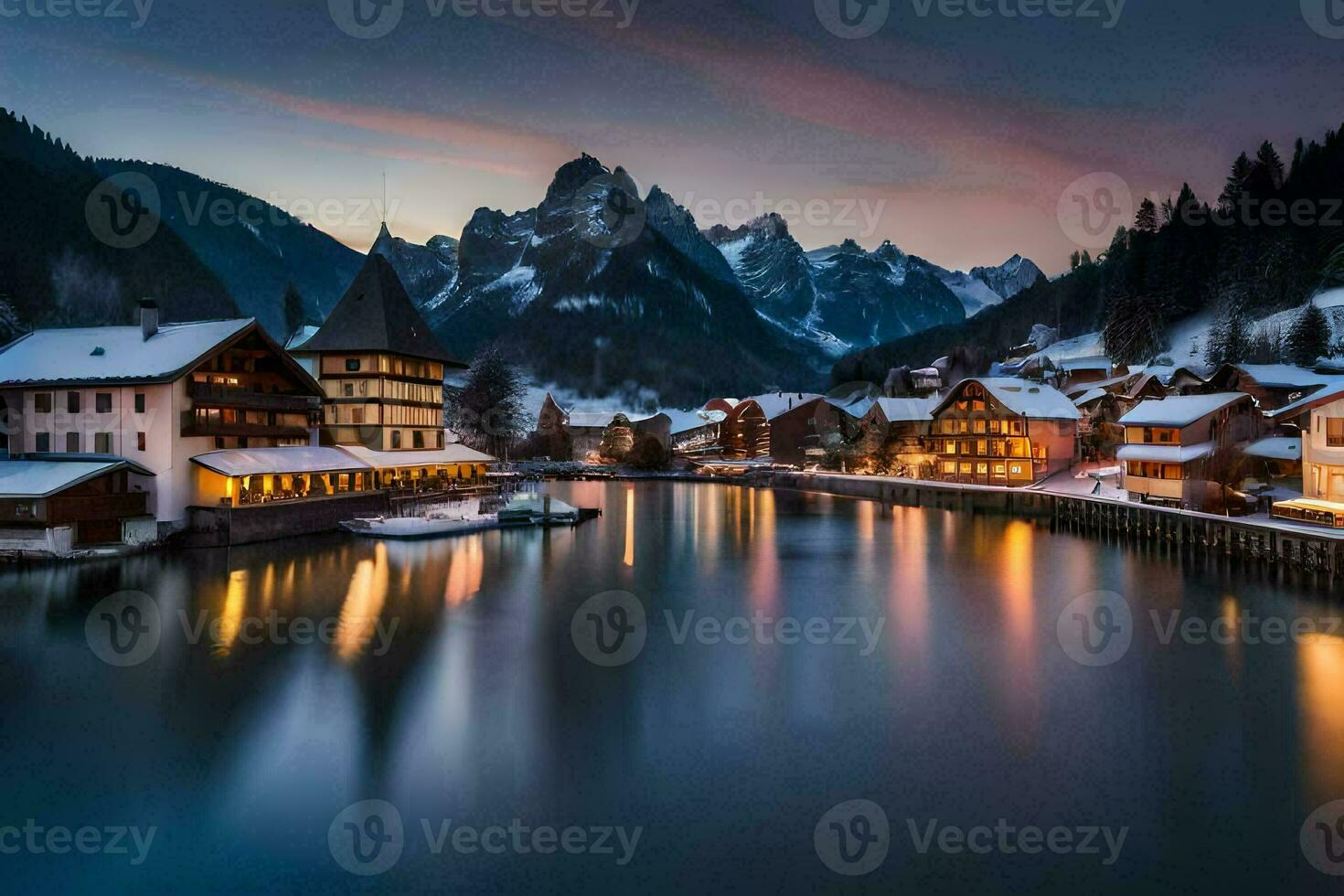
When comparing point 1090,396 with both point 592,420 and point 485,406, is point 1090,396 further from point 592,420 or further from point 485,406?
point 592,420

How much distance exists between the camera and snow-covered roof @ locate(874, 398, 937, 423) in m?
70.8

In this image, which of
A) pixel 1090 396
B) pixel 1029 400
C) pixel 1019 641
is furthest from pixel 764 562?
pixel 1090 396

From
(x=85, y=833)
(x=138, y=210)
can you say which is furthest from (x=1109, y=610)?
(x=138, y=210)

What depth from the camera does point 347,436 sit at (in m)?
47.6

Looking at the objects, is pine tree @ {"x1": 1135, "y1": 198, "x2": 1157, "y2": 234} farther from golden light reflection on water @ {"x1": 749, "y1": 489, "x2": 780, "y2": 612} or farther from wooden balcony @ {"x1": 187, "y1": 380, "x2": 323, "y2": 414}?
wooden balcony @ {"x1": 187, "y1": 380, "x2": 323, "y2": 414}

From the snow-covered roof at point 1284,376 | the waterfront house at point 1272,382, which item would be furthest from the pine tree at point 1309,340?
the waterfront house at point 1272,382

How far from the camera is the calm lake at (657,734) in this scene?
1070 centimetres

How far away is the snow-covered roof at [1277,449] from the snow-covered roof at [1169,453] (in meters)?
2.10

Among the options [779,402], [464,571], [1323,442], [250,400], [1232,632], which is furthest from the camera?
[779,402]

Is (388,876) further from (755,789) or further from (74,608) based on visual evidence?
(74,608)

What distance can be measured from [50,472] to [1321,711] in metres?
39.3

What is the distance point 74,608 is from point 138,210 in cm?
10334

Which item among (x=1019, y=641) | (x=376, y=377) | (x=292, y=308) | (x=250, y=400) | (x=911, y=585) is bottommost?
(x=1019, y=641)

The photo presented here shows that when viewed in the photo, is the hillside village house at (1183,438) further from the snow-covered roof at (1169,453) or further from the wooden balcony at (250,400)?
the wooden balcony at (250,400)
